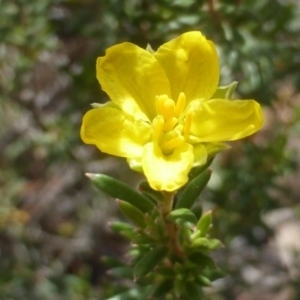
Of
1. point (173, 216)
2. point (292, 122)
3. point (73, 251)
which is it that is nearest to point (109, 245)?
point (73, 251)

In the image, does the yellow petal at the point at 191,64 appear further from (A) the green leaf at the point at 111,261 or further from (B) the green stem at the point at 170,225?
(A) the green leaf at the point at 111,261

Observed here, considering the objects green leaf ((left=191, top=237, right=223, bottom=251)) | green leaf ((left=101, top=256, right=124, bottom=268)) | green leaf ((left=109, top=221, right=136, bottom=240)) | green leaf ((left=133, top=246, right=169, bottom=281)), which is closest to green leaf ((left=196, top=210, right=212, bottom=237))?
green leaf ((left=191, top=237, right=223, bottom=251))

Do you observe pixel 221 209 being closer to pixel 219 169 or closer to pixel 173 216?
pixel 219 169

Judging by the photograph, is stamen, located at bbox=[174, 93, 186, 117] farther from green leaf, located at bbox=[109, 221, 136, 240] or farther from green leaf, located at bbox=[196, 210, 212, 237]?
green leaf, located at bbox=[109, 221, 136, 240]

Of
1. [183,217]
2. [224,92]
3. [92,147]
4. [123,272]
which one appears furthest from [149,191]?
[92,147]

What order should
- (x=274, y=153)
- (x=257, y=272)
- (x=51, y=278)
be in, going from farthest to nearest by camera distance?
(x=257, y=272), (x=51, y=278), (x=274, y=153)


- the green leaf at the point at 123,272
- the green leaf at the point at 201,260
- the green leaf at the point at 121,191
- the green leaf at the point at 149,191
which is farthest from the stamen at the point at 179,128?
the green leaf at the point at 123,272
